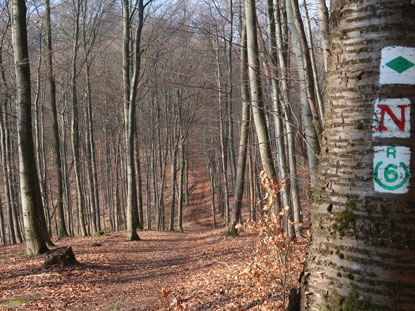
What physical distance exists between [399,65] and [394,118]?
280mm

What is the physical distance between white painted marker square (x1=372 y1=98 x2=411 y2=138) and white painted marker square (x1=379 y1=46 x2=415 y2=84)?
0.11 meters

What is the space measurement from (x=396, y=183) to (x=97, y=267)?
7.55 m


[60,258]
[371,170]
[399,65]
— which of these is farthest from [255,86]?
[371,170]

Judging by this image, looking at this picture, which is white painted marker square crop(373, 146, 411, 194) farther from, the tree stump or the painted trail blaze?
the tree stump

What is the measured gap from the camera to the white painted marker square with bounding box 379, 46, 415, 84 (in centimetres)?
190

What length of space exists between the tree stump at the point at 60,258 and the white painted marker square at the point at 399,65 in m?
7.45

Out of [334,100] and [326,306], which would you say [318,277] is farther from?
Answer: [334,100]

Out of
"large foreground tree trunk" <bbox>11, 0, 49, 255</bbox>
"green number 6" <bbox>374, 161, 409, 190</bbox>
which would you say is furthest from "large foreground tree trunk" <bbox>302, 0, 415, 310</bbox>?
"large foreground tree trunk" <bbox>11, 0, 49, 255</bbox>

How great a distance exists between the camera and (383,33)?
1.94 meters

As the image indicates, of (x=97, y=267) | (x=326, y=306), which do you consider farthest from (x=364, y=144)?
(x=97, y=267)

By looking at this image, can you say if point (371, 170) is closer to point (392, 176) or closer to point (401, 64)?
point (392, 176)

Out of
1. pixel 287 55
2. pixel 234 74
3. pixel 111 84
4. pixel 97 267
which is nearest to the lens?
pixel 97 267

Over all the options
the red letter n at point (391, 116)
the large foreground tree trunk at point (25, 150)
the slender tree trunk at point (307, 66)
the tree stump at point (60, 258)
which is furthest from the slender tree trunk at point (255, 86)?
the red letter n at point (391, 116)

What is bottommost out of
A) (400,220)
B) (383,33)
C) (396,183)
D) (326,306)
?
(326,306)
